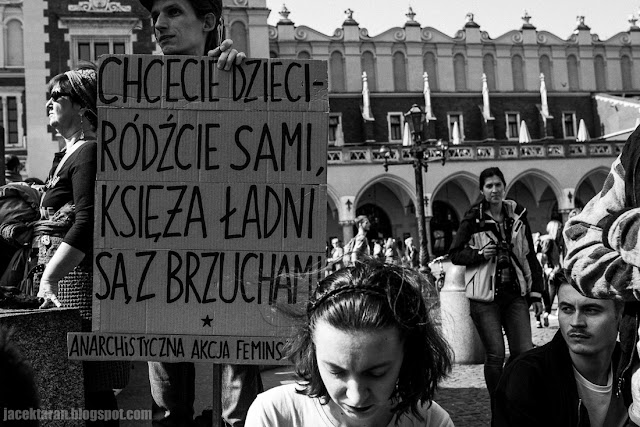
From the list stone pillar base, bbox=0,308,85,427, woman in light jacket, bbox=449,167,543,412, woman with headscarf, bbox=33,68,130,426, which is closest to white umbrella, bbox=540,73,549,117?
woman in light jacket, bbox=449,167,543,412

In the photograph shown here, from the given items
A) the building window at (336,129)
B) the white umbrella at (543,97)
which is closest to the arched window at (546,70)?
the white umbrella at (543,97)

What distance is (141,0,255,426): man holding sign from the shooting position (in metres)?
2.59

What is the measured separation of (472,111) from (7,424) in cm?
3739

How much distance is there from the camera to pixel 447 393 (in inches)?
225

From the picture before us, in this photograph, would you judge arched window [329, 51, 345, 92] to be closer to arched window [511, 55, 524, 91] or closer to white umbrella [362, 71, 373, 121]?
white umbrella [362, 71, 373, 121]

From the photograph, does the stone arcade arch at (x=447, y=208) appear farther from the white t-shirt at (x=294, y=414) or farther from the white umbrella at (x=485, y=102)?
the white t-shirt at (x=294, y=414)

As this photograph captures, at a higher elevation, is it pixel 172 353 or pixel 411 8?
pixel 411 8

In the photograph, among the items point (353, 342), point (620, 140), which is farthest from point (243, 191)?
point (620, 140)

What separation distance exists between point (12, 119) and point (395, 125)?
18001 mm

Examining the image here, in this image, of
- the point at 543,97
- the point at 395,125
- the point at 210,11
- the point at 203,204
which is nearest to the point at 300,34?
the point at 395,125

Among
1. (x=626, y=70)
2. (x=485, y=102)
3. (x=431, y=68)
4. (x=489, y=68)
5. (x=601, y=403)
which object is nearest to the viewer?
(x=601, y=403)

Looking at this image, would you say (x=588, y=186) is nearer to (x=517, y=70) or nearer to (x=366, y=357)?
(x=517, y=70)

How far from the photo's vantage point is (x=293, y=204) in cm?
250

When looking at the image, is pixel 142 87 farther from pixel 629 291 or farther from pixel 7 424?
pixel 629 291
